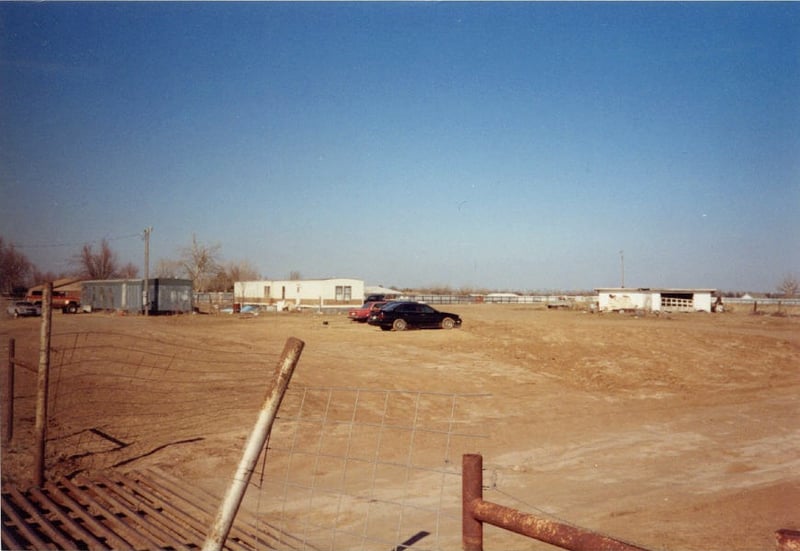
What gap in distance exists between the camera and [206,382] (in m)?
12.0

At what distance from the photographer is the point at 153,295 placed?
4069 cm

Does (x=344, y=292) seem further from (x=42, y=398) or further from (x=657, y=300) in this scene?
(x=42, y=398)

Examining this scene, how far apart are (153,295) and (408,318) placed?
72.2 ft

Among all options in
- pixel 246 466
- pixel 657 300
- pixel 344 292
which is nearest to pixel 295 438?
pixel 246 466

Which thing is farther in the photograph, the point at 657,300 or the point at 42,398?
the point at 657,300

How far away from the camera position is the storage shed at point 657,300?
54.2 metres

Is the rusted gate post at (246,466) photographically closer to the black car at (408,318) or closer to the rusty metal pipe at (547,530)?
the rusty metal pipe at (547,530)

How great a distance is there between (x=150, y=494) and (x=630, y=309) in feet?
173

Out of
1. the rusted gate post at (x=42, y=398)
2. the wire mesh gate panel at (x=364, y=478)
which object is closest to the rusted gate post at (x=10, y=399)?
the rusted gate post at (x=42, y=398)

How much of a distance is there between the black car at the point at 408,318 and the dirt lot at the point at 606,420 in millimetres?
1679

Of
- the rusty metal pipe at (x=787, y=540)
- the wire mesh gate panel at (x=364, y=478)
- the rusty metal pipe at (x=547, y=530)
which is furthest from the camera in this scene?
the wire mesh gate panel at (x=364, y=478)

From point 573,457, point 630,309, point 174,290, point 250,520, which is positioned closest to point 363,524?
point 250,520

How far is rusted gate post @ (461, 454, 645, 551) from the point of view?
193cm

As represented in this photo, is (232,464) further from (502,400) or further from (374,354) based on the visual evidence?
(374,354)
